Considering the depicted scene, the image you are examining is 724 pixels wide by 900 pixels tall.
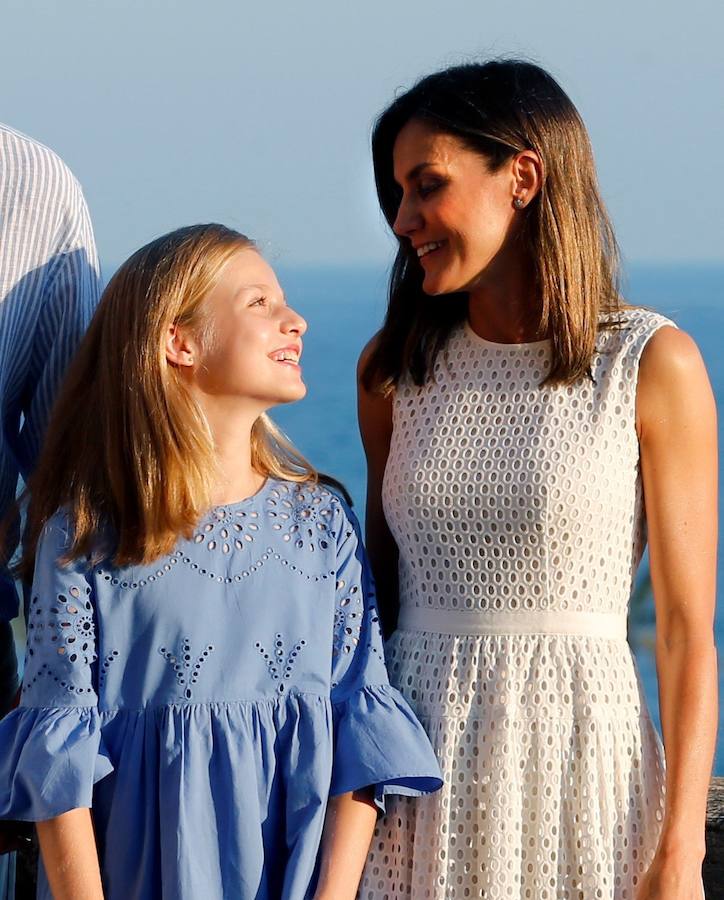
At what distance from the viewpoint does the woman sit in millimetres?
1994

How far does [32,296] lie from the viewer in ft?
6.86

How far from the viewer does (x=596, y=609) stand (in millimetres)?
2068

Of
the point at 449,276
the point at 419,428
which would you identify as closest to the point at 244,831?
the point at 419,428

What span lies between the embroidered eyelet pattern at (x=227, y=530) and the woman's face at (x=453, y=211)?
0.48m

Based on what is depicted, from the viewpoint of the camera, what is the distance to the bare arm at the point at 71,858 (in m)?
1.85

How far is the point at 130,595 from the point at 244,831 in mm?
370

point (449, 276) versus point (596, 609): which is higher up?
point (449, 276)

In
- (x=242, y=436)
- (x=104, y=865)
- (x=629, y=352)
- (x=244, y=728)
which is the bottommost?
(x=104, y=865)

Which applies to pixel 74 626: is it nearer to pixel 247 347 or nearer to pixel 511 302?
pixel 247 347

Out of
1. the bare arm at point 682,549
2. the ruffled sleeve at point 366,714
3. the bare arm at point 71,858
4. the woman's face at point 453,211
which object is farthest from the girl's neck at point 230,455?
the bare arm at point 682,549

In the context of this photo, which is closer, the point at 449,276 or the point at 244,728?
the point at 244,728

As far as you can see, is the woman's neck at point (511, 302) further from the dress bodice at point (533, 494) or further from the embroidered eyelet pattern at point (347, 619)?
the embroidered eyelet pattern at point (347, 619)

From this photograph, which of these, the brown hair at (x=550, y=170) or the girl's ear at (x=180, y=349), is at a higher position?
the brown hair at (x=550, y=170)

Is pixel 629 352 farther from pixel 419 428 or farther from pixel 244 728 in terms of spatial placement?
pixel 244 728
